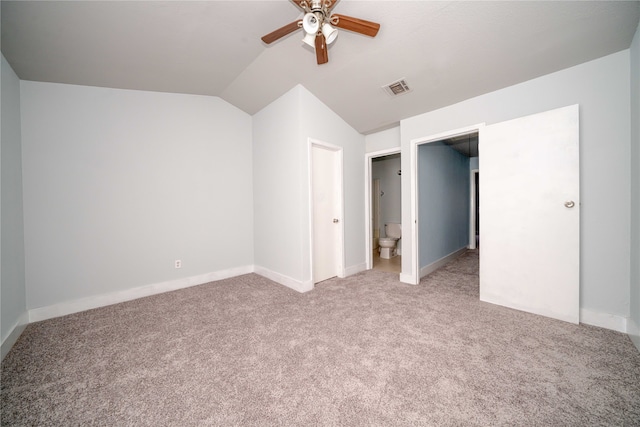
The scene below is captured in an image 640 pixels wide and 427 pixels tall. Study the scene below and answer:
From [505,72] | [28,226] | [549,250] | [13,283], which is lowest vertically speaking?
[13,283]

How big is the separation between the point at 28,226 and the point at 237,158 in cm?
240

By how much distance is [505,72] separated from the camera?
2.30 m

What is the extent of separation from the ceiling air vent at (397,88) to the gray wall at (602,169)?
49.8 inches

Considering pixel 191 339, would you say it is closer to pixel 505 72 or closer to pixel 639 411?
pixel 639 411

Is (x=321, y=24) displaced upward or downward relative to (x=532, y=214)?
upward

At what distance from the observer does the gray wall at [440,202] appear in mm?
3672

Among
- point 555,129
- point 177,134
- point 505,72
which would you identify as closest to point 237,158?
point 177,134

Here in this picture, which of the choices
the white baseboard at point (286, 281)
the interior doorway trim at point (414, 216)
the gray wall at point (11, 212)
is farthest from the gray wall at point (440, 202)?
the gray wall at point (11, 212)

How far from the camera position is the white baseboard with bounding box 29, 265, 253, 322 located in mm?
2416

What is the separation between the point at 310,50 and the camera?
95.9 inches

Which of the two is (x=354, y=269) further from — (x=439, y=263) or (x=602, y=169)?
(x=602, y=169)

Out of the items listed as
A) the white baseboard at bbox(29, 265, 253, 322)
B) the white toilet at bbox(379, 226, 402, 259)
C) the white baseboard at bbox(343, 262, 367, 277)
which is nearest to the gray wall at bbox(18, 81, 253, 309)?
the white baseboard at bbox(29, 265, 253, 322)

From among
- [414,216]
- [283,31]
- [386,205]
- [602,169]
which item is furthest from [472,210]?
[283,31]

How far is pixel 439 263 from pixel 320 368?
3.29 metres
